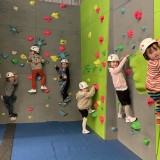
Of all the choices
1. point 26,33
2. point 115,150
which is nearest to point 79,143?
point 115,150

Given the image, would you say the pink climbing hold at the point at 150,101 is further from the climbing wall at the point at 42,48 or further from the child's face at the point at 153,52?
the climbing wall at the point at 42,48

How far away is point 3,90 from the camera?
4629mm

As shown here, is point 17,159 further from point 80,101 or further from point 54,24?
point 54,24

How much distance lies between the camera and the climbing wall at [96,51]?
3674 millimetres

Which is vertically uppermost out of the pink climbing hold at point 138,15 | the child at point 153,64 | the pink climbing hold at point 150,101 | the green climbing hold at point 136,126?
the pink climbing hold at point 138,15

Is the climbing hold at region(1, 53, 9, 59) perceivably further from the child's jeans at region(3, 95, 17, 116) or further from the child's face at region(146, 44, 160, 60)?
the child's face at region(146, 44, 160, 60)

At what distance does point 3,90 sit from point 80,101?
71.0 inches

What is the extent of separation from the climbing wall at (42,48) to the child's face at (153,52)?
9.66 feet

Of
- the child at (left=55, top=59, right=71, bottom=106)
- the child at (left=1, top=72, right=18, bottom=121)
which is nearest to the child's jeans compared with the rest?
the child at (left=1, top=72, right=18, bottom=121)

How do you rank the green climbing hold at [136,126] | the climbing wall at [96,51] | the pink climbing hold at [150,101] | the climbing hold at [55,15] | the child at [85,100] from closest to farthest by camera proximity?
the pink climbing hold at [150,101], the green climbing hold at [136,126], the climbing wall at [96,51], the child at [85,100], the climbing hold at [55,15]

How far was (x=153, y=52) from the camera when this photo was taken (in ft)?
7.30

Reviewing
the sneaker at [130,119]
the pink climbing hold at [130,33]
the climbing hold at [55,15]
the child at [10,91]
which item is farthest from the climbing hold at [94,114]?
the climbing hold at [55,15]

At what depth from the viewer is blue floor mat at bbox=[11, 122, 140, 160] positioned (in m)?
3.04

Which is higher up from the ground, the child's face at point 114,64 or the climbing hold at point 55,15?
the climbing hold at point 55,15
